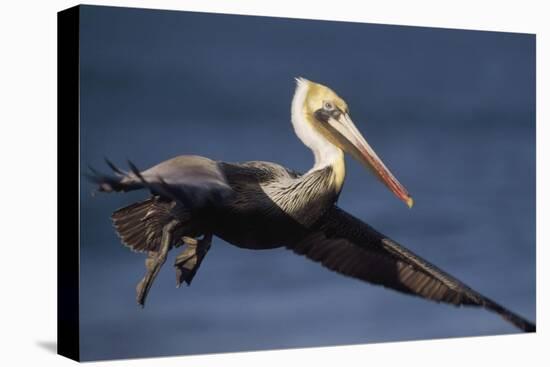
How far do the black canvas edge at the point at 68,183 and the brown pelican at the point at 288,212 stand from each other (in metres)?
0.31

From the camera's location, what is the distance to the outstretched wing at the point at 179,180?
9405 mm

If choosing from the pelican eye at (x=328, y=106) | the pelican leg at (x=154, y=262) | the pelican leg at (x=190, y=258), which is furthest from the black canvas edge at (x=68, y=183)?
the pelican eye at (x=328, y=106)

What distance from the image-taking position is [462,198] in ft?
35.6

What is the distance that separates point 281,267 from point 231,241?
1.56 ft

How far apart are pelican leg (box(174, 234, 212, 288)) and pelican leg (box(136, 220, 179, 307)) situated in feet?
0.41

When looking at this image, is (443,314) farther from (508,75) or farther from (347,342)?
(508,75)

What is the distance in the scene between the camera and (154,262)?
956cm

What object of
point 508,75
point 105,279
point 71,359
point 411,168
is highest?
point 508,75

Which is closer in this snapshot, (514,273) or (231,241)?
(231,241)

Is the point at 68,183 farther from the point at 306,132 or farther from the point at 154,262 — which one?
the point at 306,132

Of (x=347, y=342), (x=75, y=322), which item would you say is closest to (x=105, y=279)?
(x=75, y=322)

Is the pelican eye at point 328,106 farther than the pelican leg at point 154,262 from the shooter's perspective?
Yes

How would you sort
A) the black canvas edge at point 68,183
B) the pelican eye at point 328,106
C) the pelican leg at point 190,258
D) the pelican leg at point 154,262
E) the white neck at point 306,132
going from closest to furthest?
the black canvas edge at point 68,183 → the pelican leg at point 154,262 → the pelican leg at point 190,258 → the white neck at point 306,132 → the pelican eye at point 328,106

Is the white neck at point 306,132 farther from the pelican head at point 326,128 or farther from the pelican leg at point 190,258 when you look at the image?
the pelican leg at point 190,258
